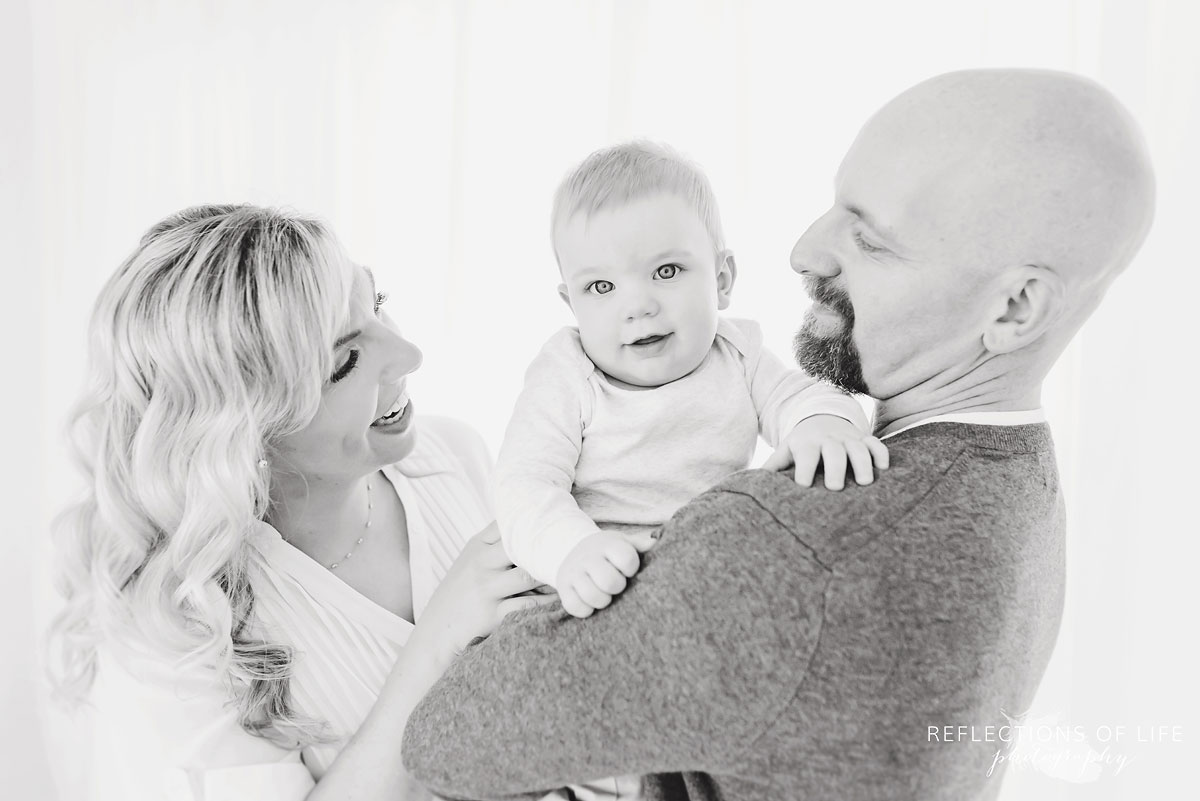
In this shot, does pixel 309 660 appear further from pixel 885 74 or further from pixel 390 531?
pixel 885 74

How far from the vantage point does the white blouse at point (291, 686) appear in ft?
4.97

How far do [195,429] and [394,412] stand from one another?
0.35 metres

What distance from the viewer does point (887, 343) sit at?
1.34 m

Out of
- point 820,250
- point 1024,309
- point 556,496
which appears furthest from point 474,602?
point 1024,309

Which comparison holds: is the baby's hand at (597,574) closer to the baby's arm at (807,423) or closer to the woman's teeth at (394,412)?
the baby's arm at (807,423)

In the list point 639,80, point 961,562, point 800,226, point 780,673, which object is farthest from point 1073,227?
point 639,80

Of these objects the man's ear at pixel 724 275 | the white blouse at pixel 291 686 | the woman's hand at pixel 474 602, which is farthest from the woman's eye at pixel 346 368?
the man's ear at pixel 724 275

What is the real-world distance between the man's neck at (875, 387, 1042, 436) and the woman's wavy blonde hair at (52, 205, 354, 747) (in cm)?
92

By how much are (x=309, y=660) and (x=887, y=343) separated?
1.08 metres

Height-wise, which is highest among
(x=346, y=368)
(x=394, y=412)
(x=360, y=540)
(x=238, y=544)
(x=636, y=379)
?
(x=636, y=379)

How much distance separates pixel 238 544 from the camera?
1.64 metres

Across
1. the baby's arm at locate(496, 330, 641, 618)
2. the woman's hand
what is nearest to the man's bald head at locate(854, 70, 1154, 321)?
the baby's arm at locate(496, 330, 641, 618)

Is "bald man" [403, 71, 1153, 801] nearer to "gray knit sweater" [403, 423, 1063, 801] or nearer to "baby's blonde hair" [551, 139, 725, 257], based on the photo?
"gray knit sweater" [403, 423, 1063, 801]

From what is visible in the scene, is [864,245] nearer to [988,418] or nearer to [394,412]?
[988,418]
